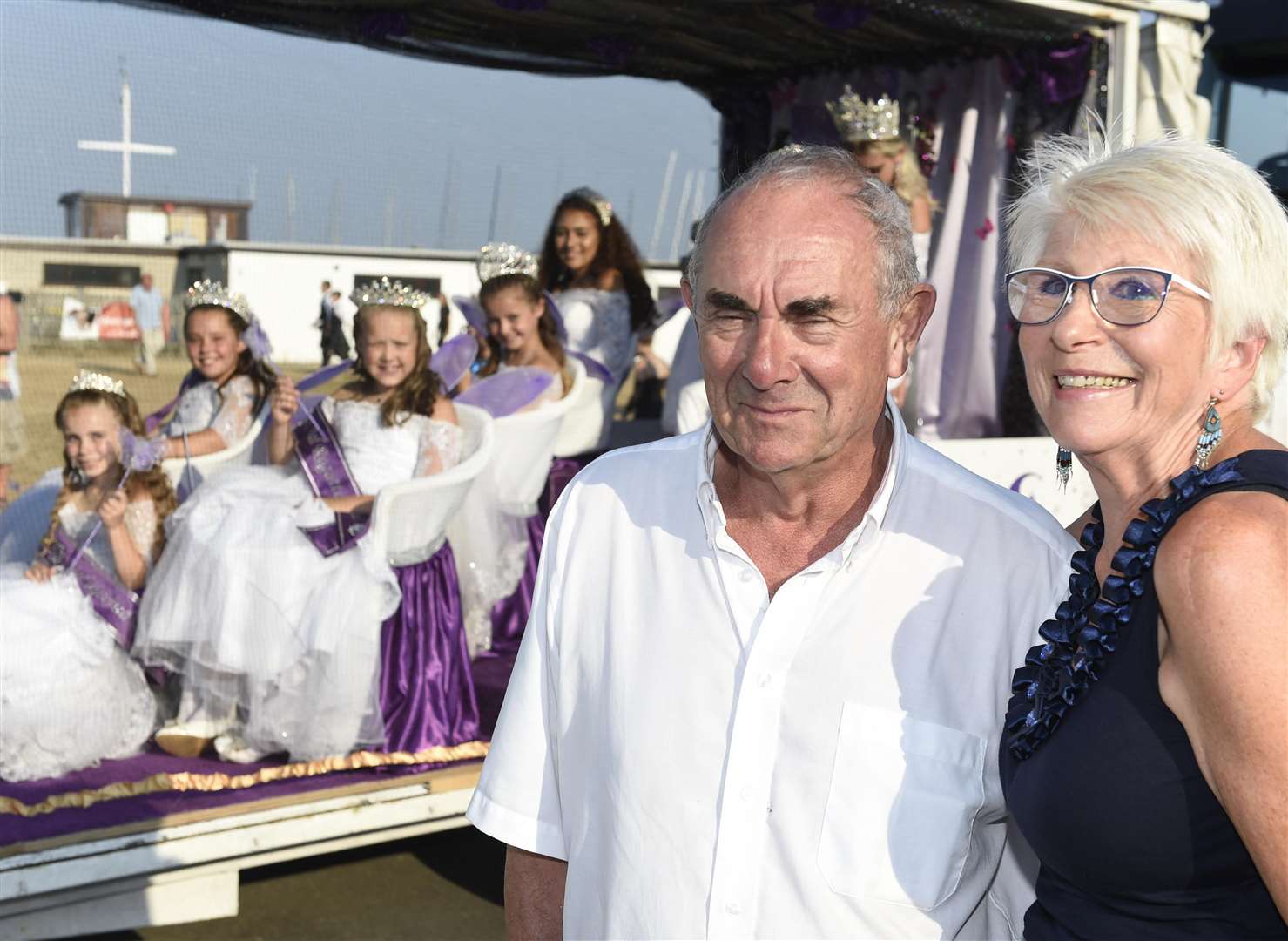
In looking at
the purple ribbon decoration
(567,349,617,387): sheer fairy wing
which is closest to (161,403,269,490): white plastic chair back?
the purple ribbon decoration

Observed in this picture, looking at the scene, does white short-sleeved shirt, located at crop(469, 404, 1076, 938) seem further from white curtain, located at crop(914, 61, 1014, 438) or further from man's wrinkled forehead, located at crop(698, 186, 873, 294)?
white curtain, located at crop(914, 61, 1014, 438)

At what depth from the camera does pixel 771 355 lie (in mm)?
1526

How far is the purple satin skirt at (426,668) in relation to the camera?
13.0 ft

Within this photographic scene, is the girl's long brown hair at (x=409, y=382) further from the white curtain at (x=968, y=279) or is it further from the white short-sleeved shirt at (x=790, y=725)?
the white short-sleeved shirt at (x=790, y=725)

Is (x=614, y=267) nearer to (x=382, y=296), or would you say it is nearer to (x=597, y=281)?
(x=597, y=281)

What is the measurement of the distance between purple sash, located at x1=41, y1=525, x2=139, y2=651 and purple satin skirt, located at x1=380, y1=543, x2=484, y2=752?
2.44 ft

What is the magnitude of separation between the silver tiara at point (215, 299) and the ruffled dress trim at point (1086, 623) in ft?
12.2

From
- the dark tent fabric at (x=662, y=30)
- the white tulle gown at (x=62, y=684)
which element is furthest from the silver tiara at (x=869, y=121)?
the white tulle gown at (x=62, y=684)

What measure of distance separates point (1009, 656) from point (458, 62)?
13.6 ft

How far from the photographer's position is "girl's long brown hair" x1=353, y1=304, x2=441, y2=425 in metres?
4.32

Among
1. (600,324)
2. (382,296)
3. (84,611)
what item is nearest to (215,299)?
(382,296)

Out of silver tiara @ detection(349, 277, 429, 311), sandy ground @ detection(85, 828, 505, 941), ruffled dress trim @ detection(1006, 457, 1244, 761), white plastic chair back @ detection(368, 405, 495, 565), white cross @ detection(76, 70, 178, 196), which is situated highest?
white cross @ detection(76, 70, 178, 196)

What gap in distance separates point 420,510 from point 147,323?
1221 millimetres

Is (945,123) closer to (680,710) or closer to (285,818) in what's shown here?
(285,818)
